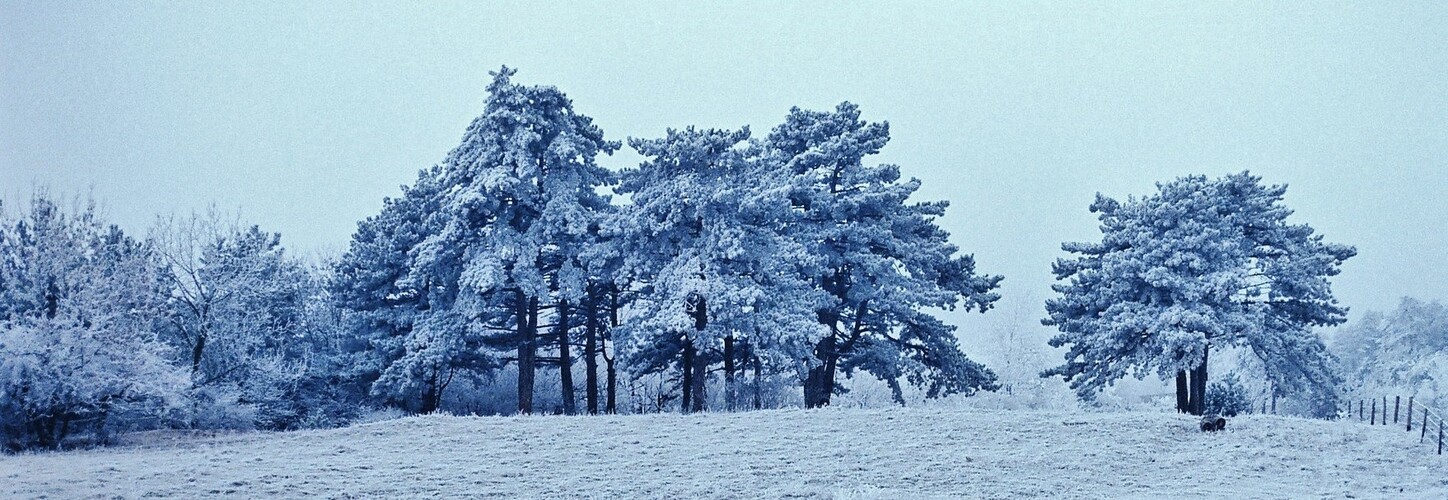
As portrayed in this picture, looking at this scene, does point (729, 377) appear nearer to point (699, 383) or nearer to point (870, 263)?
point (699, 383)

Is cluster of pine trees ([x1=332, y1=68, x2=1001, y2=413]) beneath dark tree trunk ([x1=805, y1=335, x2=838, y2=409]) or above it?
above

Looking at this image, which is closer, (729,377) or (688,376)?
(688,376)

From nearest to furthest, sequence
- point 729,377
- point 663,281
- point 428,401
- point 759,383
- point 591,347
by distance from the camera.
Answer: point 663,281
point 729,377
point 759,383
point 591,347
point 428,401

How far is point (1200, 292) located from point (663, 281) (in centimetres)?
1776

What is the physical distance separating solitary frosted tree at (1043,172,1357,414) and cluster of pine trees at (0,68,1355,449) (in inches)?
3.8

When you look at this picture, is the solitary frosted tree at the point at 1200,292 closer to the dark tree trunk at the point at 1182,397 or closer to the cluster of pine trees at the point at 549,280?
the dark tree trunk at the point at 1182,397

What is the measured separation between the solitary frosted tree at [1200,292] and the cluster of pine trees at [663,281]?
3.8 inches

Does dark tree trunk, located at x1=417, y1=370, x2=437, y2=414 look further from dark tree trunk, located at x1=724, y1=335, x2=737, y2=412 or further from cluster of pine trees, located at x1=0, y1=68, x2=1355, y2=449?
dark tree trunk, located at x1=724, y1=335, x2=737, y2=412

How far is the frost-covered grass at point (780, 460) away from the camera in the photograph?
66.2 ft

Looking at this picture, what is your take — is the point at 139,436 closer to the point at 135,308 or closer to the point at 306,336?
the point at 135,308

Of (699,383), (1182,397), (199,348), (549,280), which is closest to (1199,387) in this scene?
(1182,397)

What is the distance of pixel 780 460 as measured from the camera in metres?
23.1

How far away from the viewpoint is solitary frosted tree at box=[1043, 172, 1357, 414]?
33812mm

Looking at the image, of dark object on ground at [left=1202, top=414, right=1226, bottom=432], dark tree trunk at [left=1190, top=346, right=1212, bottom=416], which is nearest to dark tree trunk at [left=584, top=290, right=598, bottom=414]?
dark object on ground at [left=1202, top=414, right=1226, bottom=432]
